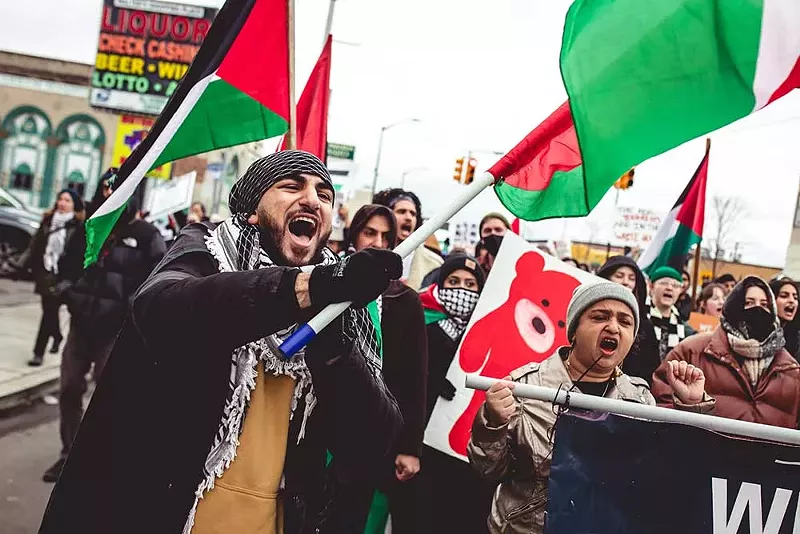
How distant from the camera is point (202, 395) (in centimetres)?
200

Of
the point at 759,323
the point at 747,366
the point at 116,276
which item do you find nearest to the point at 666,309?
the point at 759,323

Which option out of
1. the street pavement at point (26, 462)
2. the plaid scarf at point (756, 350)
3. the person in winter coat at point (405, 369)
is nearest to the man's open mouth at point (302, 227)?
the person in winter coat at point (405, 369)

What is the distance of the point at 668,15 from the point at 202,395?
67.1 inches

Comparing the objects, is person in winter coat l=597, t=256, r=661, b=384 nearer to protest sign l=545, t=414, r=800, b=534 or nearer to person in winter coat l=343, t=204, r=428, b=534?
person in winter coat l=343, t=204, r=428, b=534

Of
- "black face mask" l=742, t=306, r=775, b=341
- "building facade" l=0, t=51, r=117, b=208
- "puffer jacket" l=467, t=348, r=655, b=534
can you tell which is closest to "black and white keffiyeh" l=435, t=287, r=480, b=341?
"black face mask" l=742, t=306, r=775, b=341

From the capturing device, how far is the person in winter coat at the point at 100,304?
16.1 feet

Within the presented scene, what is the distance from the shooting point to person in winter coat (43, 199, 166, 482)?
4906 mm

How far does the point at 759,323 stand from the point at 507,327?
4.08ft

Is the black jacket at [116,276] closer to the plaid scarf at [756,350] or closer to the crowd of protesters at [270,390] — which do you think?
the crowd of protesters at [270,390]

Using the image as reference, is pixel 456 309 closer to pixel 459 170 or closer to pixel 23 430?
pixel 23 430

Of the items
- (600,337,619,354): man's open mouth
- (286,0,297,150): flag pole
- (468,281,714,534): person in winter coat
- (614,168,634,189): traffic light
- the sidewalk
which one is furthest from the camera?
(614,168,634,189): traffic light

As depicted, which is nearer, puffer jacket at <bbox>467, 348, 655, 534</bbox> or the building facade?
puffer jacket at <bbox>467, 348, 655, 534</bbox>

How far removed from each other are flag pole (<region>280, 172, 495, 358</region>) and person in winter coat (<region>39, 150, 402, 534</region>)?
0.17ft

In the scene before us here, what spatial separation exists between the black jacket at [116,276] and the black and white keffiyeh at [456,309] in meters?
2.00
